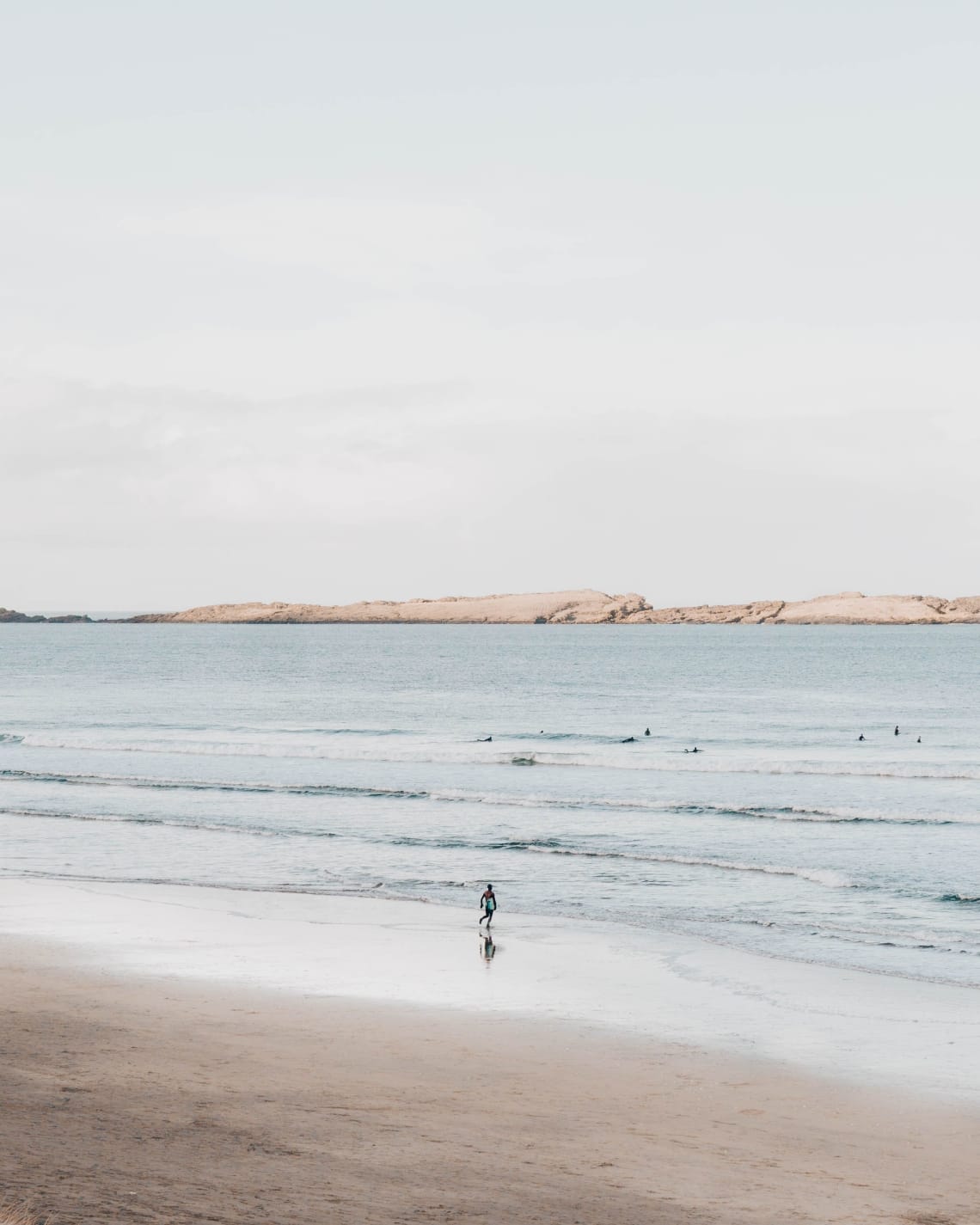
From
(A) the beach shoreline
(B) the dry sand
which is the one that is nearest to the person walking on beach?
(A) the beach shoreline

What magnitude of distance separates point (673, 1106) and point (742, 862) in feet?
57.7

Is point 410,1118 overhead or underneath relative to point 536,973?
overhead

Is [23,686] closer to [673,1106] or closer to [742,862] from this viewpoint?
[742,862]

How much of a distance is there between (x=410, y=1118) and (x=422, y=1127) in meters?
0.36

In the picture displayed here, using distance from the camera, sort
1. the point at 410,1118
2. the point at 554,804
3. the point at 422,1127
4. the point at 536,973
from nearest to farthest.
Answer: the point at 422,1127
the point at 410,1118
the point at 536,973
the point at 554,804

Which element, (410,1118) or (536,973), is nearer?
(410,1118)

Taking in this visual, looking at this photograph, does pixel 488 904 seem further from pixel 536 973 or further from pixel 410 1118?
pixel 410 1118

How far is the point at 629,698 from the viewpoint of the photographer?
9362 cm

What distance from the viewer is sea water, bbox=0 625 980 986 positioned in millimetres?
27703

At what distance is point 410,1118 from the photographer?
14.3 meters

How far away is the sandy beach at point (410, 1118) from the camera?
38.4 feet

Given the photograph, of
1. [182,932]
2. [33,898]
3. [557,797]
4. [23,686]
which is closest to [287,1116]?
[182,932]

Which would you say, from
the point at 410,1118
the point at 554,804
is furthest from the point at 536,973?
the point at 554,804

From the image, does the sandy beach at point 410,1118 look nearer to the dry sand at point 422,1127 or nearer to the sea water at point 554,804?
the dry sand at point 422,1127
